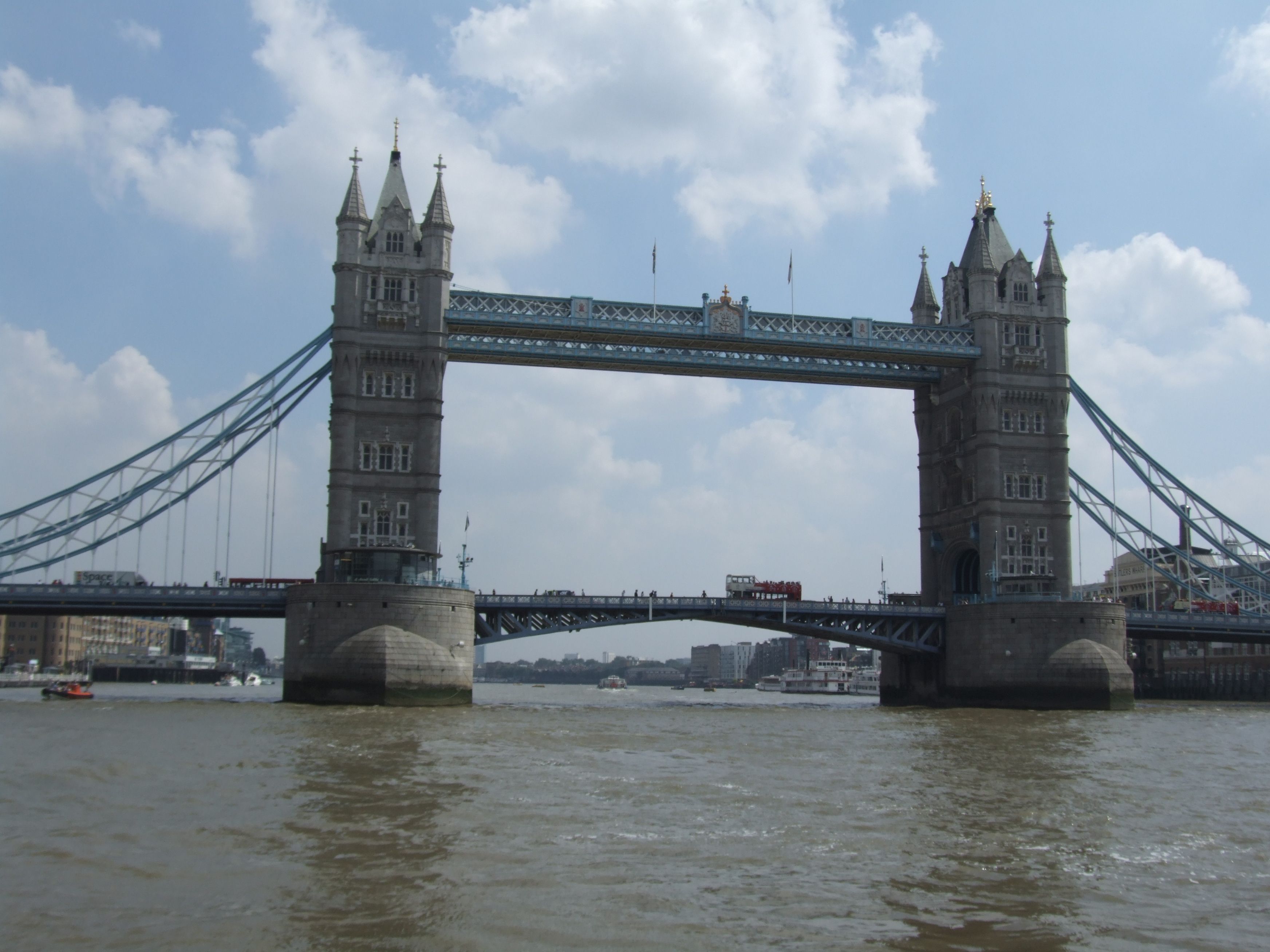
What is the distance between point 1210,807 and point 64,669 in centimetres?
15925

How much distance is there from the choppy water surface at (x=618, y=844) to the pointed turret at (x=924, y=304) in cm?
5138

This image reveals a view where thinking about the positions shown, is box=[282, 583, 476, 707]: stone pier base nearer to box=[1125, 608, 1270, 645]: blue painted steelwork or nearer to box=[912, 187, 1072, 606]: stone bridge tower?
box=[912, 187, 1072, 606]: stone bridge tower

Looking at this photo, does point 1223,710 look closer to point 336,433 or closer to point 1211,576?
point 1211,576

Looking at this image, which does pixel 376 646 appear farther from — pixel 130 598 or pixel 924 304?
pixel 924 304

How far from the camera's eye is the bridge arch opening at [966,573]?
84500 millimetres

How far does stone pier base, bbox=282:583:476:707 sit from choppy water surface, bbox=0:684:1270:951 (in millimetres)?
18558

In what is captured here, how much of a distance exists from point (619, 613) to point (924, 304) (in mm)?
34924

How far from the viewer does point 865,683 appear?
162 metres

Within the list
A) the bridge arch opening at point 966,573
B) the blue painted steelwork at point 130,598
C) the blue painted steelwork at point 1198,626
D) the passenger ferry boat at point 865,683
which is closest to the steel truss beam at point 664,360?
the bridge arch opening at point 966,573

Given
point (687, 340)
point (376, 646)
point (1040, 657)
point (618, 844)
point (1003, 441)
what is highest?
point (687, 340)

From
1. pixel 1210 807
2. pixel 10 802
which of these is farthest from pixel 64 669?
pixel 1210 807

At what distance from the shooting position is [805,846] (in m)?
22.2

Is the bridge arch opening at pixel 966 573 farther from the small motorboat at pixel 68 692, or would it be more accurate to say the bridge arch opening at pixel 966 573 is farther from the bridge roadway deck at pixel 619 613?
the small motorboat at pixel 68 692

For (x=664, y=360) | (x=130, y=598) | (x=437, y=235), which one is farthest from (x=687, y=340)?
(x=130, y=598)
